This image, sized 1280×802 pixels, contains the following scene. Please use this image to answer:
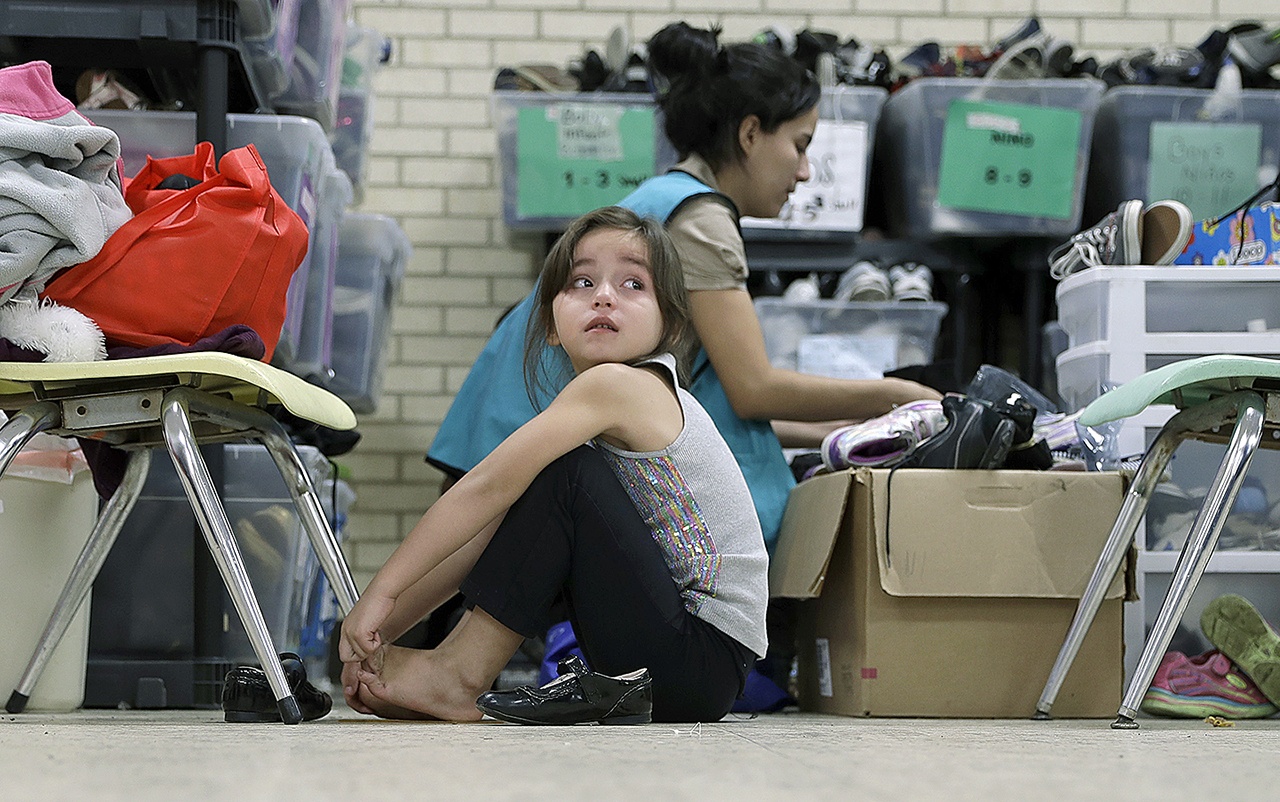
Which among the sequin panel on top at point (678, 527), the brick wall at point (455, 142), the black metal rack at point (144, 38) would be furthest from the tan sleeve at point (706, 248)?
the brick wall at point (455, 142)

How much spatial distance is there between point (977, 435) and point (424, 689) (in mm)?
945

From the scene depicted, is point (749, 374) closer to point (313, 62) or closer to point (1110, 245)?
point (1110, 245)

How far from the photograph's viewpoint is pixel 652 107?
11.3ft

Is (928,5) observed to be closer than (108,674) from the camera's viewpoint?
No

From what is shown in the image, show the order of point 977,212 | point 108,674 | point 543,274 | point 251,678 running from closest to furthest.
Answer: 1. point 251,678
2. point 543,274
3. point 108,674
4. point 977,212

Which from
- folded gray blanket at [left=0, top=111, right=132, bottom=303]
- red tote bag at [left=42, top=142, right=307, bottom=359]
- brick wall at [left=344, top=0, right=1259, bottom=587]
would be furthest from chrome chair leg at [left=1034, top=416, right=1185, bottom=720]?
brick wall at [left=344, top=0, right=1259, bottom=587]

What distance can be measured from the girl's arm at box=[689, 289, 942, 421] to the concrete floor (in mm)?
869

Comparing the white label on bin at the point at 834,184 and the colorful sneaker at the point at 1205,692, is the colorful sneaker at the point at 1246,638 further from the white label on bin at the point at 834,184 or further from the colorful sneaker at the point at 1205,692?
the white label on bin at the point at 834,184

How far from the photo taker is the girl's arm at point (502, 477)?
1.80 meters

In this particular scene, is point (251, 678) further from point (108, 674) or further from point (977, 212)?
point (977, 212)

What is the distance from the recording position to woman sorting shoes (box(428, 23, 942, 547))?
2.39 metres

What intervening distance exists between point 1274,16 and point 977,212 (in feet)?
4.62

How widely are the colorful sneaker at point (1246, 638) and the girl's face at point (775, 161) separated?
3.41 ft

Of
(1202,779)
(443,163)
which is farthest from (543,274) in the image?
(443,163)
